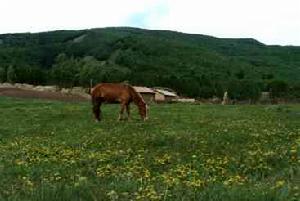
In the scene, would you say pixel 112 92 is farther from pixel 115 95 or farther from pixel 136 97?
pixel 136 97

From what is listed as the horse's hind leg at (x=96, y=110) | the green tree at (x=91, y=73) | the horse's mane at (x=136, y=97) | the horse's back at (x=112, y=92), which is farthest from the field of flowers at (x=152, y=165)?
the green tree at (x=91, y=73)

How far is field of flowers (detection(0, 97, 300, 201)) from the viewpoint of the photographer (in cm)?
975

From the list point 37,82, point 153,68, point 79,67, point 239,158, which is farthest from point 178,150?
point 153,68

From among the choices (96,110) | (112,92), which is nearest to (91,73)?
(112,92)

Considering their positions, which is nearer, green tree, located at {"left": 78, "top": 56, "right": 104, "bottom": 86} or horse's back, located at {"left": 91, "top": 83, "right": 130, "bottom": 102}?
horse's back, located at {"left": 91, "top": 83, "right": 130, "bottom": 102}

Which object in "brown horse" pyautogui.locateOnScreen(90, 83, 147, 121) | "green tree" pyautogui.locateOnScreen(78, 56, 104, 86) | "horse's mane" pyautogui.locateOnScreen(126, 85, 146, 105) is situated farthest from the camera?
"green tree" pyautogui.locateOnScreen(78, 56, 104, 86)

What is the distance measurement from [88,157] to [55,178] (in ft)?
13.4

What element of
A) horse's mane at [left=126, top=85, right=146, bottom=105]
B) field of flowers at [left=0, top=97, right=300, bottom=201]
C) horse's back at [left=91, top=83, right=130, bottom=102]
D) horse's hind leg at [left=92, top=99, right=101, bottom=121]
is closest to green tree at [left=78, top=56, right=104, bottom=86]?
horse's back at [left=91, top=83, right=130, bottom=102]

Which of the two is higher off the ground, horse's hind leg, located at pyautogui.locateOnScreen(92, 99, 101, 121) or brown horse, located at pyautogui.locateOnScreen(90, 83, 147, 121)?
brown horse, located at pyautogui.locateOnScreen(90, 83, 147, 121)

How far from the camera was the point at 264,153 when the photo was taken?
1596 cm

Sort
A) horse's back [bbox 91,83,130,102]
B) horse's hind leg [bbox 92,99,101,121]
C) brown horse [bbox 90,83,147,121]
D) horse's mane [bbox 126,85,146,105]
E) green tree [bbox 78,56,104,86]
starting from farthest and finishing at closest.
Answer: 1. green tree [bbox 78,56,104,86]
2. horse's back [bbox 91,83,130,102]
3. brown horse [bbox 90,83,147,121]
4. horse's mane [bbox 126,85,146,105]
5. horse's hind leg [bbox 92,99,101,121]

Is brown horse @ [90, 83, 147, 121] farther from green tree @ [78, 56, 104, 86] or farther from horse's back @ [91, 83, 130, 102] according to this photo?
green tree @ [78, 56, 104, 86]

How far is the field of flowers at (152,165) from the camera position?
32.0ft

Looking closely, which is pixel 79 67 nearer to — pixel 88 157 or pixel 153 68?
pixel 153 68
